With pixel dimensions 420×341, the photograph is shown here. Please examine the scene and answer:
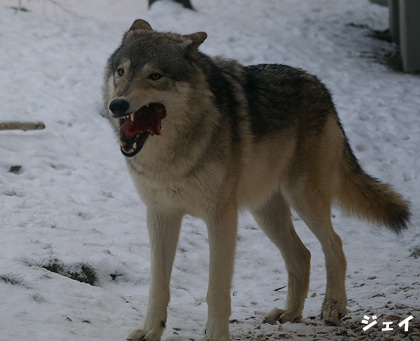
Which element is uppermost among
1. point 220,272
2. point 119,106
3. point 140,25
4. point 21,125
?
point 140,25

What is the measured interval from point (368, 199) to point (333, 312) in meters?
0.95

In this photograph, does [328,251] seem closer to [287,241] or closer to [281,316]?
[287,241]

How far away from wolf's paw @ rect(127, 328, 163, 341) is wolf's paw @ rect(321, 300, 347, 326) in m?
1.26

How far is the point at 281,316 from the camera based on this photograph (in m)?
4.35

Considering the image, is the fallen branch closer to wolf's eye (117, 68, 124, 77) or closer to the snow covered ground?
the snow covered ground

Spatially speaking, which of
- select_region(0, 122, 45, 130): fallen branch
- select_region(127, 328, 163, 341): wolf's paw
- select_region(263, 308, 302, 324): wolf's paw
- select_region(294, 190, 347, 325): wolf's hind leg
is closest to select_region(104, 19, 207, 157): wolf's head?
select_region(127, 328, 163, 341): wolf's paw

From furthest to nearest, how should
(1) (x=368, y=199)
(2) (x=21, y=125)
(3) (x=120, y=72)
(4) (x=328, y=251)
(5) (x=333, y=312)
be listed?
(2) (x=21, y=125)
(1) (x=368, y=199)
(4) (x=328, y=251)
(5) (x=333, y=312)
(3) (x=120, y=72)

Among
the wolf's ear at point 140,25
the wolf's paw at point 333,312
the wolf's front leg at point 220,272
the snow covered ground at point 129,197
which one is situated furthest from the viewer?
the wolf's paw at point 333,312

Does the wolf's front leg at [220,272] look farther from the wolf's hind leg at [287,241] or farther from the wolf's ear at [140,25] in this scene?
the wolf's ear at [140,25]

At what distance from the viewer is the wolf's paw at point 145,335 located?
363 centimetres

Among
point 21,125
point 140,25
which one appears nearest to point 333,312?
point 140,25

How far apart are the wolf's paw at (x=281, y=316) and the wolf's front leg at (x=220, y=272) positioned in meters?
0.87

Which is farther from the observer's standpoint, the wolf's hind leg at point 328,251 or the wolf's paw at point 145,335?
the wolf's hind leg at point 328,251

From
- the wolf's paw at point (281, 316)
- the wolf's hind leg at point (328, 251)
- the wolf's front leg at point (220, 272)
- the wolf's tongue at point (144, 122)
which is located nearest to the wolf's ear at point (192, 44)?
the wolf's tongue at point (144, 122)
